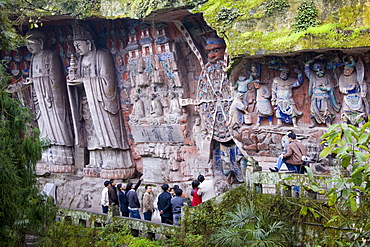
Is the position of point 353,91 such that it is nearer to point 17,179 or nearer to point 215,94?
point 215,94

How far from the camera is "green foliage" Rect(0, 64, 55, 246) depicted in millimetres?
5375

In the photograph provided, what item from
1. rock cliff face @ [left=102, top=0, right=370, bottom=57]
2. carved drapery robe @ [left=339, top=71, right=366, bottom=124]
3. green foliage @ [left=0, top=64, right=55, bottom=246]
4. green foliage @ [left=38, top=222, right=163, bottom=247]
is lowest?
green foliage @ [left=38, top=222, right=163, bottom=247]

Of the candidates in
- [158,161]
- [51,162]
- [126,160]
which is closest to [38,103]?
[51,162]

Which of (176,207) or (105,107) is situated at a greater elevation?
(105,107)

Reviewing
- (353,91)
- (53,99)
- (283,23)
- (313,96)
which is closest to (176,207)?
(313,96)

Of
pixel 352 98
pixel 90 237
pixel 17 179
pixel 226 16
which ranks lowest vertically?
pixel 90 237

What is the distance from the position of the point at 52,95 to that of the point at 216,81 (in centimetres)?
527

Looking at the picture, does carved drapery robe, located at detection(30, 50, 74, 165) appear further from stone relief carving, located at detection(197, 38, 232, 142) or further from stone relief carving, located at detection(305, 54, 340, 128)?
stone relief carving, located at detection(305, 54, 340, 128)

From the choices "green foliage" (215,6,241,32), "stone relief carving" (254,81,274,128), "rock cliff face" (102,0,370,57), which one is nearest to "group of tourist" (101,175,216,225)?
"stone relief carving" (254,81,274,128)

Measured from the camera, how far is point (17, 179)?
18.0ft

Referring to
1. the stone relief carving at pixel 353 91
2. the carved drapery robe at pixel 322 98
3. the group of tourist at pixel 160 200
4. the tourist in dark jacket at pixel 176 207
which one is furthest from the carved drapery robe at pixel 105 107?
the stone relief carving at pixel 353 91

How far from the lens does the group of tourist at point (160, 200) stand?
678 cm

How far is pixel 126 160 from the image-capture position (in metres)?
11.7

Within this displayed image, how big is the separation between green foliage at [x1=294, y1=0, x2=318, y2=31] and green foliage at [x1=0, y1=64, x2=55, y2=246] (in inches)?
179
